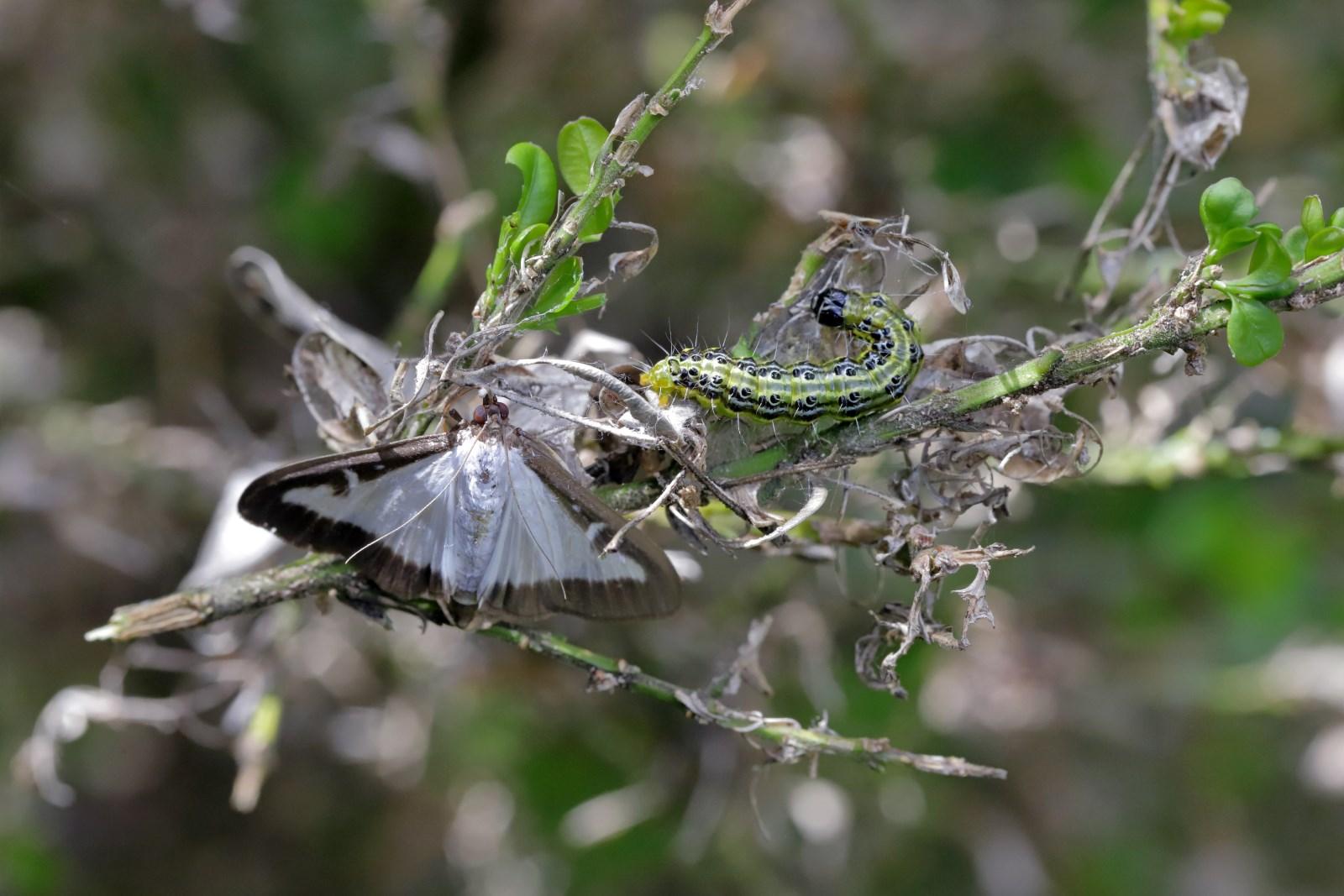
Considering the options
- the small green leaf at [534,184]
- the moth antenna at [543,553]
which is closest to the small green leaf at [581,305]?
the small green leaf at [534,184]

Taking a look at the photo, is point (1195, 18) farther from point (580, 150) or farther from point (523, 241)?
point (523, 241)

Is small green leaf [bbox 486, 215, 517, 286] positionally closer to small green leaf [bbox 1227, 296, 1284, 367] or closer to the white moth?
the white moth

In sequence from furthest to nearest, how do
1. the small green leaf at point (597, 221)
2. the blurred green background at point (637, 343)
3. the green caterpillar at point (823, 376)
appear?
1. the blurred green background at point (637, 343)
2. the green caterpillar at point (823, 376)
3. the small green leaf at point (597, 221)

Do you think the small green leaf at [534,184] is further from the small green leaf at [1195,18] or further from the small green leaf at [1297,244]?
the small green leaf at [1195,18]

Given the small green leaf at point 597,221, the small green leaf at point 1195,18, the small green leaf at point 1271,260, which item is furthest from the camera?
the small green leaf at point 1195,18

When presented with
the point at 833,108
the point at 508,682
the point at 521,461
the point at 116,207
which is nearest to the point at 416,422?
the point at 521,461

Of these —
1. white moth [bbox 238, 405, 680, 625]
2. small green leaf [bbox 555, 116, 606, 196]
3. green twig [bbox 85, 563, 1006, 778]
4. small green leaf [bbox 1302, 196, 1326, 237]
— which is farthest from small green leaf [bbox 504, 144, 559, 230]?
small green leaf [bbox 1302, 196, 1326, 237]
